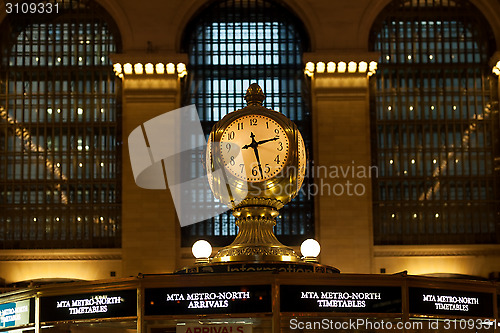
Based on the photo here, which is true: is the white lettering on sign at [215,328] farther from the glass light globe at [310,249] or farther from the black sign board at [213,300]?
the glass light globe at [310,249]

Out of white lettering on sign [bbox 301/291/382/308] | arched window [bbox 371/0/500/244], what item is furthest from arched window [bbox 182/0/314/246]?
white lettering on sign [bbox 301/291/382/308]

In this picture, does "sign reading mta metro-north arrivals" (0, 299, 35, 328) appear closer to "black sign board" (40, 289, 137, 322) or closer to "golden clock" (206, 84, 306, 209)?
"black sign board" (40, 289, 137, 322)

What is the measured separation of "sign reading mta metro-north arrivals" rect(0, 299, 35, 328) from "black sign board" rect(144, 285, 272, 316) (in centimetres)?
124

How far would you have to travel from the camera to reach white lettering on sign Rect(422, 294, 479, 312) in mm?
6600

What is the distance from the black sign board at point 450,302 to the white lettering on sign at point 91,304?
7.25ft

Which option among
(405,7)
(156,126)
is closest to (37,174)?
(156,126)

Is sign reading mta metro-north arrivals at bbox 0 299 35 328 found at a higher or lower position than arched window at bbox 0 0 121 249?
lower

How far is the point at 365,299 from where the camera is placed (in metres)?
6.29

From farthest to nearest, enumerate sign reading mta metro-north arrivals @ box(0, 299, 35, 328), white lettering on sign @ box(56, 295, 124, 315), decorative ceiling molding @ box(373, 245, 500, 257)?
1. decorative ceiling molding @ box(373, 245, 500, 257)
2. sign reading mta metro-north arrivals @ box(0, 299, 35, 328)
3. white lettering on sign @ box(56, 295, 124, 315)

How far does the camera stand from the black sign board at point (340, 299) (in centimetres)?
611

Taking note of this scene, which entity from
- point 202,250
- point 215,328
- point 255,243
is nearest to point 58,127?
point 202,250

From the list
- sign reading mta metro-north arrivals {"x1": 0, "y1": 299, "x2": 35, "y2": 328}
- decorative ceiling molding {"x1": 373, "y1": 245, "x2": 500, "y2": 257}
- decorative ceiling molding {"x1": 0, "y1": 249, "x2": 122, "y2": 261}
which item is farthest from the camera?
decorative ceiling molding {"x1": 373, "y1": 245, "x2": 500, "y2": 257}

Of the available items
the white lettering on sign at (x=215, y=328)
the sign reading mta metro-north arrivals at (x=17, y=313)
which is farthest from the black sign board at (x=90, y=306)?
the white lettering on sign at (x=215, y=328)

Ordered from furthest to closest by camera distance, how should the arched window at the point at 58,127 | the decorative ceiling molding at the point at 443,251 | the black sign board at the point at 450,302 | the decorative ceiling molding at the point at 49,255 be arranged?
the arched window at the point at 58,127 < the decorative ceiling molding at the point at 443,251 < the decorative ceiling molding at the point at 49,255 < the black sign board at the point at 450,302
